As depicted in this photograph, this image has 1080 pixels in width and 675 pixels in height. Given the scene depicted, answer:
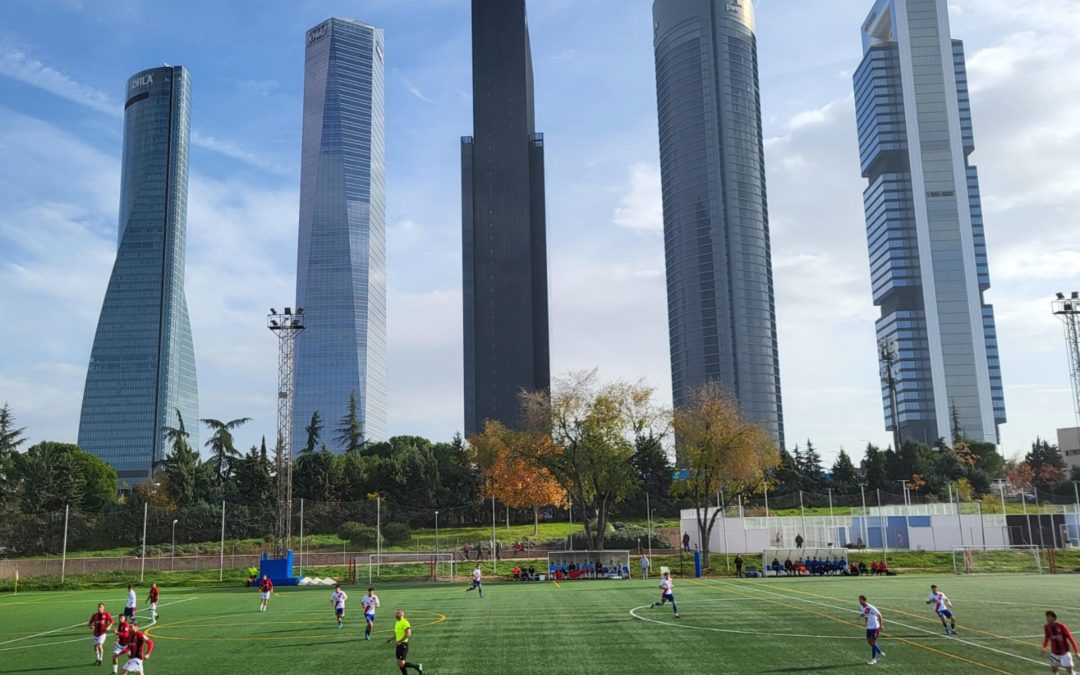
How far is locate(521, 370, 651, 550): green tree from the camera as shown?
71500 millimetres

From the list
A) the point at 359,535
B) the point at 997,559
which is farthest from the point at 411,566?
the point at 997,559

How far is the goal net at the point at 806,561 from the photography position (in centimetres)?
5947

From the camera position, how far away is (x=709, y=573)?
64.2 metres

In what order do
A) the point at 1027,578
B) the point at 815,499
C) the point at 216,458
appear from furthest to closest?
the point at 216,458 < the point at 815,499 < the point at 1027,578

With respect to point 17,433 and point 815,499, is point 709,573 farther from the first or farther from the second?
point 17,433

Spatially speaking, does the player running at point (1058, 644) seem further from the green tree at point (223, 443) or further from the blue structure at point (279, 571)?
the green tree at point (223, 443)

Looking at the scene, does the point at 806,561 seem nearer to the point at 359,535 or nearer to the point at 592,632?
the point at 592,632

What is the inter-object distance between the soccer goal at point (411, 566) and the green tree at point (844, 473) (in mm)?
76004

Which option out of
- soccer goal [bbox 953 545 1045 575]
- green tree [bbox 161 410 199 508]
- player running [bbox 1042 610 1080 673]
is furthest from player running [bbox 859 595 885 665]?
green tree [bbox 161 410 199 508]

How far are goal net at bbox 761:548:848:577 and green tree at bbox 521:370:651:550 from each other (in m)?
15.5

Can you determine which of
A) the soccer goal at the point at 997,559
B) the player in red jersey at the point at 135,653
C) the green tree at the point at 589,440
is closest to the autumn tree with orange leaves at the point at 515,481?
the green tree at the point at 589,440

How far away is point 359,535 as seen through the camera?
78.5 metres

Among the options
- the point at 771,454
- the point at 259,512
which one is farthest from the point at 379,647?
the point at 259,512

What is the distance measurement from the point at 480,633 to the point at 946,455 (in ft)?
404
